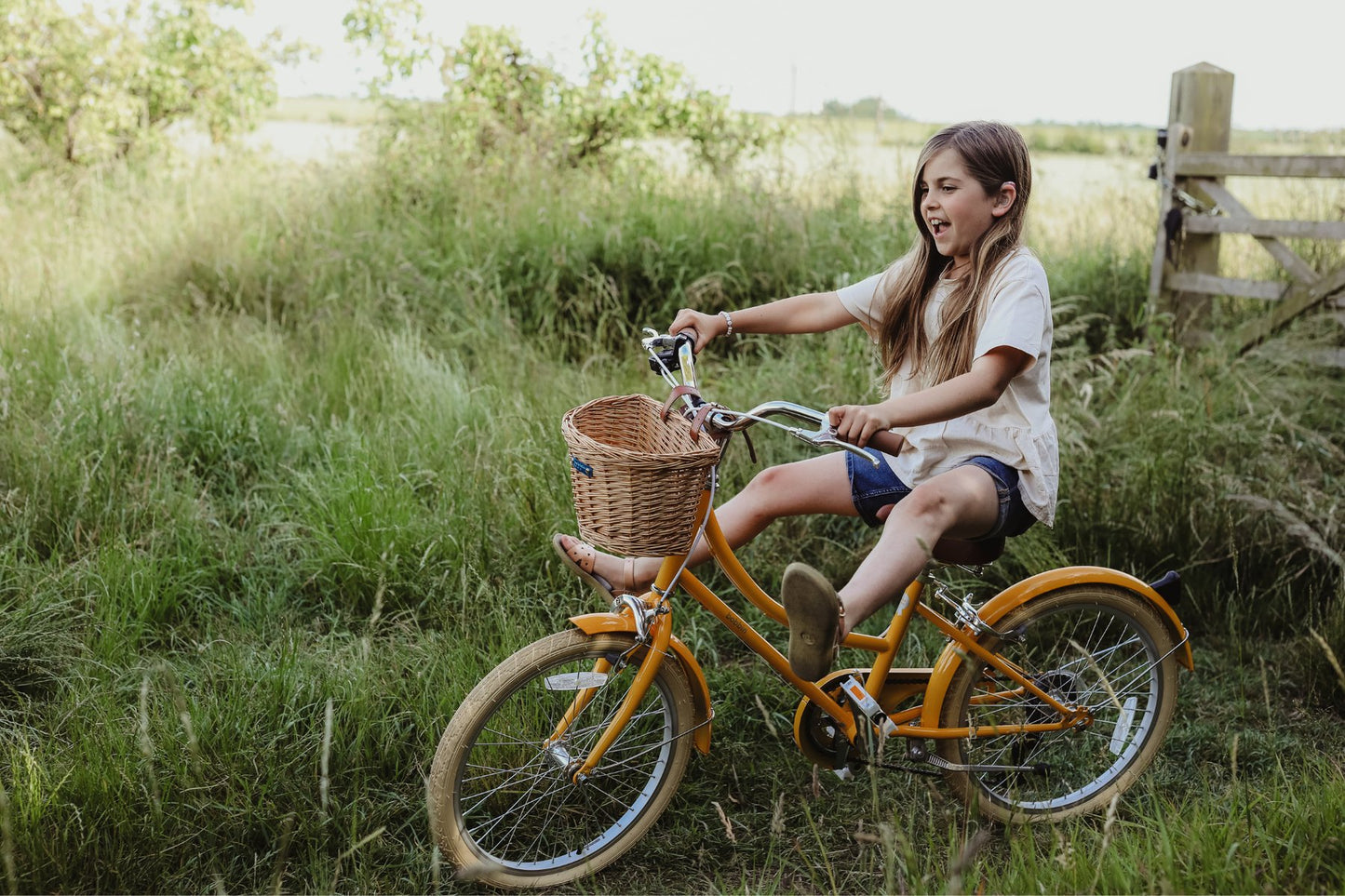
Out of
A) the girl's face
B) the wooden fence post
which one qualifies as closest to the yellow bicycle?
the girl's face

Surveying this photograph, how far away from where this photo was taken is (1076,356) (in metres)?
5.46

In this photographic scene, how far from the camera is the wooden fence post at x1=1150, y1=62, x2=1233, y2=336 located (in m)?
6.03

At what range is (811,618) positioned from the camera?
228 centimetres

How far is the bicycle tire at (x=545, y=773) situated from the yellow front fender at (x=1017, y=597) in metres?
0.66

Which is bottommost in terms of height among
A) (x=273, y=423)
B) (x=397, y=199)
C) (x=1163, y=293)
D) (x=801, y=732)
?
(x=801, y=732)

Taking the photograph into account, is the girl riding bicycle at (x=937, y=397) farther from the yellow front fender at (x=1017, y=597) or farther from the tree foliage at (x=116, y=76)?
the tree foliage at (x=116, y=76)

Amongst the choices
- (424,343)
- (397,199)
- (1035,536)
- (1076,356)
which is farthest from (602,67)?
(1035,536)

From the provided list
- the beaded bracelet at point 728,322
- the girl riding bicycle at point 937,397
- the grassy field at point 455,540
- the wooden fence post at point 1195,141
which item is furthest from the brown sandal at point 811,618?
the wooden fence post at point 1195,141

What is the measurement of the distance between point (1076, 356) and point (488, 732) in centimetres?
396

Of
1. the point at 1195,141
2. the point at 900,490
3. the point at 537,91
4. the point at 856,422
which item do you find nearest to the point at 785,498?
the point at 900,490

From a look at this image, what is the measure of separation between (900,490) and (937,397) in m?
0.41

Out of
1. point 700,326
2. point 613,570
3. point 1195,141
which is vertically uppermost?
point 1195,141

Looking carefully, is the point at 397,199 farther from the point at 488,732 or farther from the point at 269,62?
the point at 488,732

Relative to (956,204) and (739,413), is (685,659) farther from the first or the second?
(956,204)
